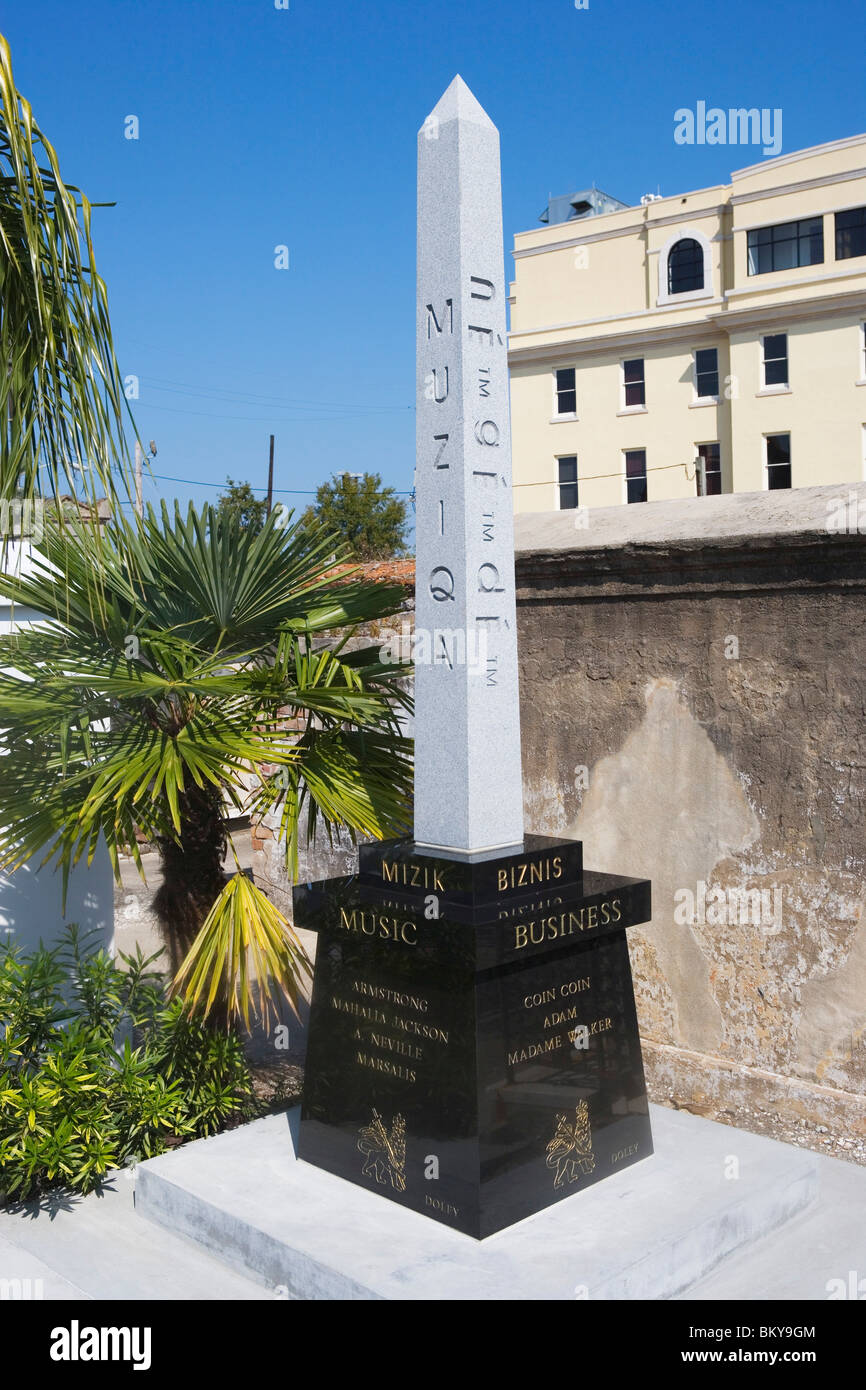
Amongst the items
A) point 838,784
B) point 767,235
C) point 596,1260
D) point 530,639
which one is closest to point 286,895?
point 530,639

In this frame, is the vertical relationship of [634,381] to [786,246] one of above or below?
below

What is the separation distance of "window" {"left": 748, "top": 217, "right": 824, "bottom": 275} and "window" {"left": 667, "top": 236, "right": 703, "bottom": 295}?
5.81ft

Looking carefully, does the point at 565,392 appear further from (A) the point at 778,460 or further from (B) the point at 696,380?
(A) the point at 778,460

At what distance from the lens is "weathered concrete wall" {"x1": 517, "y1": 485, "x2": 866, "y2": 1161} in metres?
5.33

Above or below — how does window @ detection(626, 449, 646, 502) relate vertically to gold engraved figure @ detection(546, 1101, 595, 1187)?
above

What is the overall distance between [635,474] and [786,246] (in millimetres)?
6813

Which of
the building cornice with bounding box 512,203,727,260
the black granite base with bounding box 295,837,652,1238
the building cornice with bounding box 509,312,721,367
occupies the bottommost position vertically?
the black granite base with bounding box 295,837,652,1238

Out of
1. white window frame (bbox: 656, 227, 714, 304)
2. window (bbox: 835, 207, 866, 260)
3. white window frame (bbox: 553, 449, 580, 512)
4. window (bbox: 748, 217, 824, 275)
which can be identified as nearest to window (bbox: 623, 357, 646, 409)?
white window frame (bbox: 656, 227, 714, 304)

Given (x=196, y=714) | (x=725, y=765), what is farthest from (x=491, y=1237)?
(x=725, y=765)

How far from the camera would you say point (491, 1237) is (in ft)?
13.1

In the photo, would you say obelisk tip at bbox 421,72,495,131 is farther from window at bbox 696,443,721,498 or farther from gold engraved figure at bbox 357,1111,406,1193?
window at bbox 696,443,721,498

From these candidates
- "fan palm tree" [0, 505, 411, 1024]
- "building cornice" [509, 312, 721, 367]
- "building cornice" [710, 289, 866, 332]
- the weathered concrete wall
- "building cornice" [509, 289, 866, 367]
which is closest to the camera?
"fan palm tree" [0, 505, 411, 1024]

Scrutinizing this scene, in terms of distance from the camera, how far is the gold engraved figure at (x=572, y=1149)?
4.26m

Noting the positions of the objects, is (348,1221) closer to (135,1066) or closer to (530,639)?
(135,1066)
